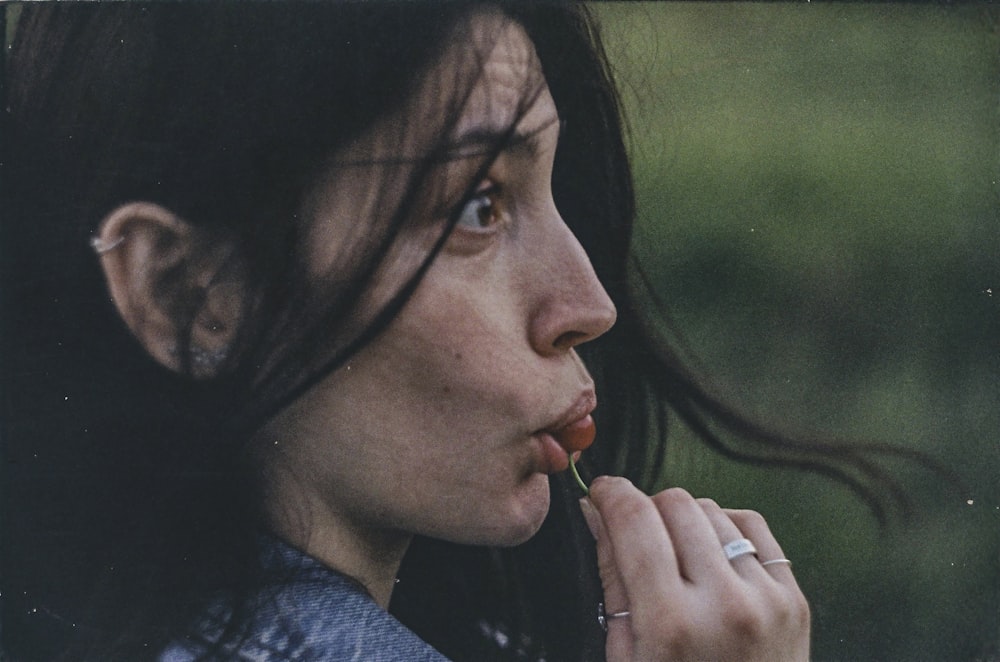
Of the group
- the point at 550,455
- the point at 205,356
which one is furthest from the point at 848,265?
the point at 205,356

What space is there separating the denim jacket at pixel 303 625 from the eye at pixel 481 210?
0.38 meters

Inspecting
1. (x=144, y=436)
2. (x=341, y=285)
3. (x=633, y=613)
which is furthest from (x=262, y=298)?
(x=633, y=613)

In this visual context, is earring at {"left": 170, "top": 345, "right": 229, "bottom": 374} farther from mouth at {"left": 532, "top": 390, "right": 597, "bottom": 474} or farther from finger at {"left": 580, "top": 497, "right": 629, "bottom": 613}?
finger at {"left": 580, "top": 497, "right": 629, "bottom": 613}

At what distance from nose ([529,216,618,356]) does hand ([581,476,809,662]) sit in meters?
0.19

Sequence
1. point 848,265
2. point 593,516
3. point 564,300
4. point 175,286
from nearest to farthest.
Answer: point 175,286 < point 564,300 < point 593,516 < point 848,265

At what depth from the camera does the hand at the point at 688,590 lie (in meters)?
1.17

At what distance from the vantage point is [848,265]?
1474 mm

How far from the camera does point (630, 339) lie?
1467mm

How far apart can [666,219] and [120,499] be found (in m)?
0.74

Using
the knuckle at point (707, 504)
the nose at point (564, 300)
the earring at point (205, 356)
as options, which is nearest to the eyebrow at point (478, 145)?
the nose at point (564, 300)

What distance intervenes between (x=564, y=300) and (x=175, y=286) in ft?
1.33

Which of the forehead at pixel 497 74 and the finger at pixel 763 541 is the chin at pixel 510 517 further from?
the forehead at pixel 497 74

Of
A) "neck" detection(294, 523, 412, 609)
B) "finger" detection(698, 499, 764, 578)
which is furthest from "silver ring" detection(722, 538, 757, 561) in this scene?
"neck" detection(294, 523, 412, 609)

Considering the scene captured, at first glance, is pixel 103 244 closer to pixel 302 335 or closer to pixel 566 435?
pixel 302 335
